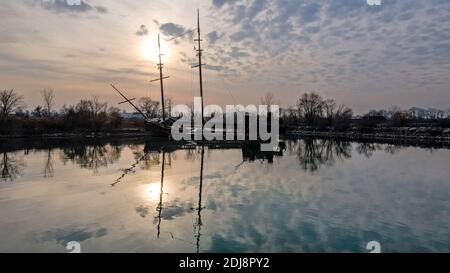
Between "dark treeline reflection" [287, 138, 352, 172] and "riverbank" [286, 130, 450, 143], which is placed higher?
"riverbank" [286, 130, 450, 143]

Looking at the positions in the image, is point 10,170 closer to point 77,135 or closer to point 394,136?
point 77,135

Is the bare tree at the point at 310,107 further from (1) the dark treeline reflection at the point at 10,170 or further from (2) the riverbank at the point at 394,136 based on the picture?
(1) the dark treeline reflection at the point at 10,170

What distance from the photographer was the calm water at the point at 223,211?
575 centimetres

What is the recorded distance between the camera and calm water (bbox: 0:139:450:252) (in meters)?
5.75

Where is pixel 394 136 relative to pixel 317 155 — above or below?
above

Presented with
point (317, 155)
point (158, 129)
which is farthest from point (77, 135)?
point (317, 155)

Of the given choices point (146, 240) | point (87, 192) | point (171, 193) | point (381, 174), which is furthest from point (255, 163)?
point (146, 240)

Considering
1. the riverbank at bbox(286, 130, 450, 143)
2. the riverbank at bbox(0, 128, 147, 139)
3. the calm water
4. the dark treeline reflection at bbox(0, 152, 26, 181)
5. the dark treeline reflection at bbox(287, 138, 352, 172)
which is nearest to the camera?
the calm water

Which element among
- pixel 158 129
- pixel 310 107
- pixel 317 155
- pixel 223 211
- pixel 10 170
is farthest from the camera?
pixel 310 107

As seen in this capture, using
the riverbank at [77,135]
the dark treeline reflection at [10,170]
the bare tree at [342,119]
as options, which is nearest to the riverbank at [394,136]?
the bare tree at [342,119]

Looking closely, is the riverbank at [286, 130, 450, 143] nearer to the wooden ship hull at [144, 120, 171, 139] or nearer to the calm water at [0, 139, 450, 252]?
the wooden ship hull at [144, 120, 171, 139]

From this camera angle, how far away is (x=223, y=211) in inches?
300

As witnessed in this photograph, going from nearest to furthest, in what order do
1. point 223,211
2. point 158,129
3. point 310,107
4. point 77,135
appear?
point 223,211
point 158,129
point 77,135
point 310,107

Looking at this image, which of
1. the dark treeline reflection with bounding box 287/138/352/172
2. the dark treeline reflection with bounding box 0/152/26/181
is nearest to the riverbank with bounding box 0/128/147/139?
the dark treeline reflection with bounding box 0/152/26/181
